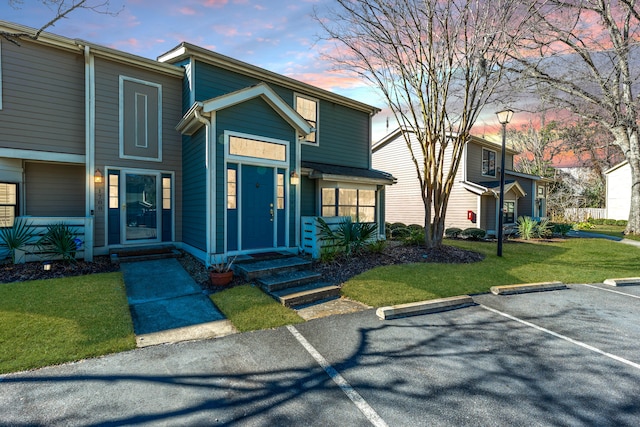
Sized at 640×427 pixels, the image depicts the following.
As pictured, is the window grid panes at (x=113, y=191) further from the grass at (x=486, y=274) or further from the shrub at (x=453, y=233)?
the shrub at (x=453, y=233)

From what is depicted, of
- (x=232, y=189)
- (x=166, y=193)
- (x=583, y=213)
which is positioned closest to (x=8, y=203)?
(x=166, y=193)

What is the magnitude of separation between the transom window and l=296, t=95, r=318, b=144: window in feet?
10.0

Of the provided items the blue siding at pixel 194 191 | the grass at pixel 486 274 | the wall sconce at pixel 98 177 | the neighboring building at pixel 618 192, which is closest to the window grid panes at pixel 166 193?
the blue siding at pixel 194 191

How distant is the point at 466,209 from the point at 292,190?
12635mm

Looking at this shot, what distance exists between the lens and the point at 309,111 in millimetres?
11375

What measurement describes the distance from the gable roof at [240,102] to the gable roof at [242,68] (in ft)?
6.86

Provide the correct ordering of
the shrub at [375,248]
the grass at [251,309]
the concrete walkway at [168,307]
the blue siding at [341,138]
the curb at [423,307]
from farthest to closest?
the blue siding at [341,138]
the shrub at [375,248]
the curb at [423,307]
the grass at [251,309]
the concrete walkway at [168,307]

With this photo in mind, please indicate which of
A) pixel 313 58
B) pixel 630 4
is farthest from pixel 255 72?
pixel 630 4

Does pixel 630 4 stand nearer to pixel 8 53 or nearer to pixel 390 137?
pixel 390 137

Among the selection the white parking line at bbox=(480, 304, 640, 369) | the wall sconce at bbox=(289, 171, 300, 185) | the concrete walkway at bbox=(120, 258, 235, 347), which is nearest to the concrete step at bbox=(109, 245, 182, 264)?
the concrete walkway at bbox=(120, 258, 235, 347)

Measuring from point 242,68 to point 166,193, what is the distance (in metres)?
4.53

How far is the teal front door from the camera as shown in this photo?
7629 millimetres

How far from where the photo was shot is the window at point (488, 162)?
18670 mm

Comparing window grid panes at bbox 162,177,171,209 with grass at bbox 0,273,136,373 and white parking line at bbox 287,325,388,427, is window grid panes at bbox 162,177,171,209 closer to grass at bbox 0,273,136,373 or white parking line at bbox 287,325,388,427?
grass at bbox 0,273,136,373
